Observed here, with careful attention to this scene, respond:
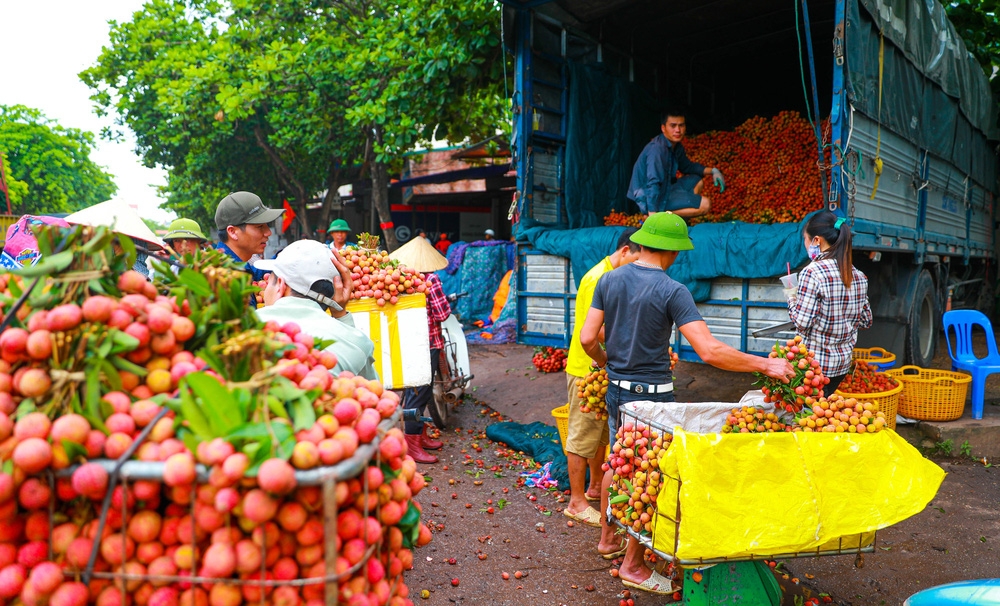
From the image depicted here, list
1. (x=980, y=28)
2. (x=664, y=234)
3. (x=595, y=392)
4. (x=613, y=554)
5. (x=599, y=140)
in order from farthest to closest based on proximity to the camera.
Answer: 1. (x=980, y=28)
2. (x=599, y=140)
3. (x=595, y=392)
4. (x=613, y=554)
5. (x=664, y=234)

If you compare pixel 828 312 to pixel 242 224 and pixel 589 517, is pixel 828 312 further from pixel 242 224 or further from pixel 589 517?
pixel 242 224

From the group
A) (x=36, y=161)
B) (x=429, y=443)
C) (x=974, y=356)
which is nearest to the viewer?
(x=429, y=443)

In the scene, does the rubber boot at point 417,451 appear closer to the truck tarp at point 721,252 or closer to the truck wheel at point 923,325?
the truck tarp at point 721,252

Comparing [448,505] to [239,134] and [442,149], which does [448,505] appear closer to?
[442,149]

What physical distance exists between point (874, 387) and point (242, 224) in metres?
4.88

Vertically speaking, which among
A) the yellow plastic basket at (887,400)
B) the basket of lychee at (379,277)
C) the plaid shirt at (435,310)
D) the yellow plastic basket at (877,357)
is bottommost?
the yellow plastic basket at (887,400)

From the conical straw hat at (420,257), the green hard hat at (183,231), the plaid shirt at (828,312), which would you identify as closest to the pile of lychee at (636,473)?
the plaid shirt at (828,312)

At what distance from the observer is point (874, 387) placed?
5.20 m

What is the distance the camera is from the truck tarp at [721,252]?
17.4ft

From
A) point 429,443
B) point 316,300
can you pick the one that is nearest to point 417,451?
point 429,443

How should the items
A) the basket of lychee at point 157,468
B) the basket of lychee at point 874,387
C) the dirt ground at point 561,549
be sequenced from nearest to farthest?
1. the basket of lychee at point 157,468
2. the dirt ground at point 561,549
3. the basket of lychee at point 874,387

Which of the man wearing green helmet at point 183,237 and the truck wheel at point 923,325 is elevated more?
the man wearing green helmet at point 183,237

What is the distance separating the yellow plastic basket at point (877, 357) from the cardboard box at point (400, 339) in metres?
3.82

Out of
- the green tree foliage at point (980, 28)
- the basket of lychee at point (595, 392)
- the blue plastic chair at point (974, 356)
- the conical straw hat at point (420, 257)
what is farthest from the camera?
the green tree foliage at point (980, 28)
